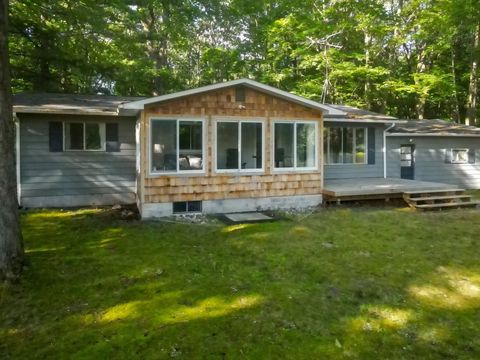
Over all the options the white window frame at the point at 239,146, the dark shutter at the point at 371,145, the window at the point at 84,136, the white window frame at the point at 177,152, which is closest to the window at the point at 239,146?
the white window frame at the point at 239,146

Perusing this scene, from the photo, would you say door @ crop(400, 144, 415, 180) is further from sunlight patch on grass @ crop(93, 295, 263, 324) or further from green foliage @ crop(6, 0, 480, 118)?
sunlight patch on grass @ crop(93, 295, 263, 324)

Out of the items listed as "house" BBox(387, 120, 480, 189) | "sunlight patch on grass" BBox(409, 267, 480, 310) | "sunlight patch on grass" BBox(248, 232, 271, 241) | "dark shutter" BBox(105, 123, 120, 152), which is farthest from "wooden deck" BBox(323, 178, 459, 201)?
"dark shutter" BBox(105, 123, 120, 152)

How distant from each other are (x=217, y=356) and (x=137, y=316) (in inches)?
46.7

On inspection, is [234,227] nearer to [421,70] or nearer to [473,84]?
[473,84]

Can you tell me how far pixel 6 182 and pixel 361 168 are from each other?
11.0m

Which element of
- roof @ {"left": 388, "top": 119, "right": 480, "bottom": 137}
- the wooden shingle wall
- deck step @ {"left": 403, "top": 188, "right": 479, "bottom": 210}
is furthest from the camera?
roof @ {"left": 388, "top": 119, "right": 480, "bottom": 137}

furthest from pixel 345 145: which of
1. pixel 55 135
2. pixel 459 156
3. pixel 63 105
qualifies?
pixel 55 135

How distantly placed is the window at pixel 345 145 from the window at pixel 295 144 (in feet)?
8.95

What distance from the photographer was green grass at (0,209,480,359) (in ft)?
11.5

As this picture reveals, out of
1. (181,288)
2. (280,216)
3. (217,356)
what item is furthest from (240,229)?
(217,356)

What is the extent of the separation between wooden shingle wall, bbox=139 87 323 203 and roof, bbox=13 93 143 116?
7.38 feet

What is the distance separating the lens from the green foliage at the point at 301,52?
16.8 meters

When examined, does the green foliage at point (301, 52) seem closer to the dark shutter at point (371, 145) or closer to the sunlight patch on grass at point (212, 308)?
the dark shutter at point (371, 145)

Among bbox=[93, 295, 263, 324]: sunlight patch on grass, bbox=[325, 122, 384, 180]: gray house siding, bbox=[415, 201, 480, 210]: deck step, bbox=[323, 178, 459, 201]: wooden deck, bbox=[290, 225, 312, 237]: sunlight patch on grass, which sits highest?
bbox=[325, 122, 384, 180]: gray house siding
